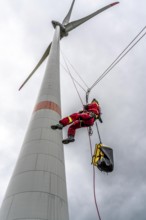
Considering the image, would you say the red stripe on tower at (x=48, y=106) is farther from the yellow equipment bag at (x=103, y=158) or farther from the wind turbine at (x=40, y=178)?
the yellow equipment bag at (x=103, y=158)

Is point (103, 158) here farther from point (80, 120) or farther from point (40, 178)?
point (40, 178)

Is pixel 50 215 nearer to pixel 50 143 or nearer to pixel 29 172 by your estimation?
pixel 29 172

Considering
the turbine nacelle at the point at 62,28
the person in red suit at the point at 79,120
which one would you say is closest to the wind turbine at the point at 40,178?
the person in red suit at the point at 79,120

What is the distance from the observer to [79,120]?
1021cm

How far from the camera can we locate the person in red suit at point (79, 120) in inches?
368

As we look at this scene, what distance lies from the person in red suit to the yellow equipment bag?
121 centimetres

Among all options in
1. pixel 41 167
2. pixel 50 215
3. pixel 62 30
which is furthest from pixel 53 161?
pixel 62 30

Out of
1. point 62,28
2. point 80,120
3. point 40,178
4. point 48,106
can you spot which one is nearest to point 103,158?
point 80,120

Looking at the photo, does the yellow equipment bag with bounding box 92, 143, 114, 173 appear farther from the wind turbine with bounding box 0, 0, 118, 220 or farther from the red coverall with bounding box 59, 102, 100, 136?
the red coverall with bounding box 59, 102, 100, 136

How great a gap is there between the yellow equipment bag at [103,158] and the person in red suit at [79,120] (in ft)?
3.97

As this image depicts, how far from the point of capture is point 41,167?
23.9 feet

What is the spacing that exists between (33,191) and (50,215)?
82 cm

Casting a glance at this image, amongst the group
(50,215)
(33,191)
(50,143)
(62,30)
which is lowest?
(50,215)

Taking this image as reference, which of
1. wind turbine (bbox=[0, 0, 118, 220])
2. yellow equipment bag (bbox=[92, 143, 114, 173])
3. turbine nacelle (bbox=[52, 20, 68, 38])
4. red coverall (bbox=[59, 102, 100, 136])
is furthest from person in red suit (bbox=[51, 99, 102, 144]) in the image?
turbine nacelle (bbox=[52, 20, 68, 38])
